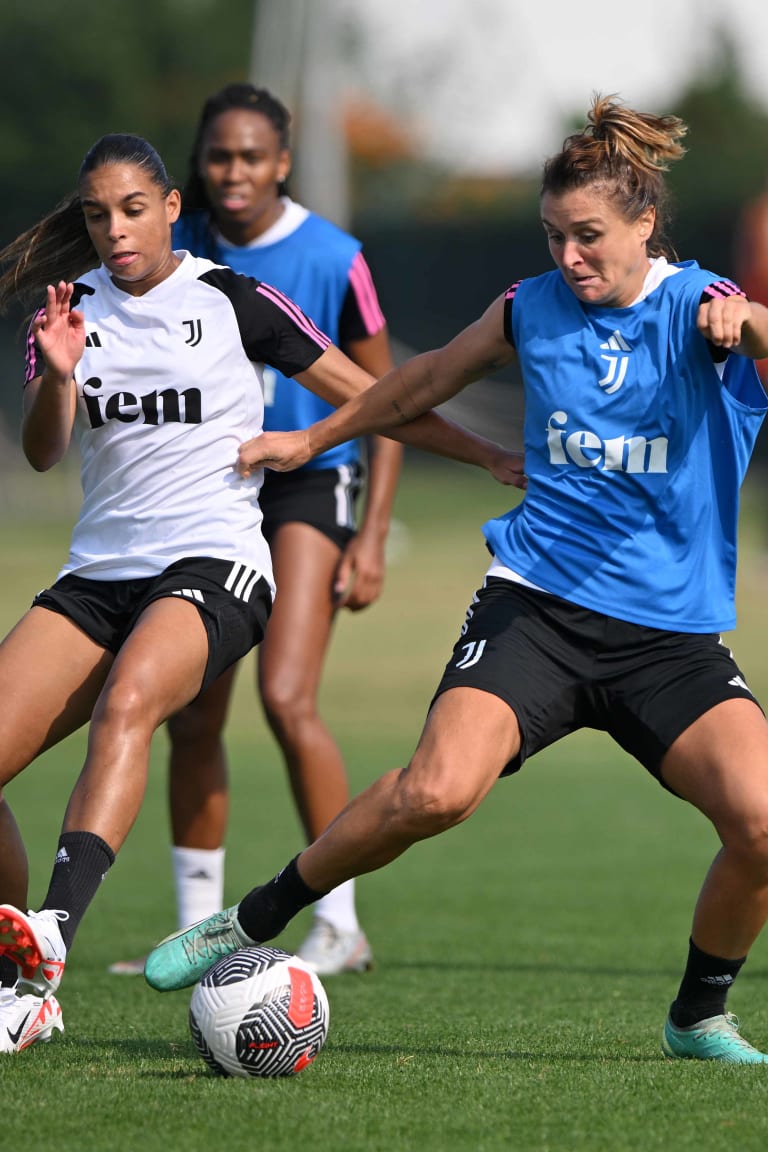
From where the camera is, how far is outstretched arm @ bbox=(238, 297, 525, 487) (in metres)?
4.73

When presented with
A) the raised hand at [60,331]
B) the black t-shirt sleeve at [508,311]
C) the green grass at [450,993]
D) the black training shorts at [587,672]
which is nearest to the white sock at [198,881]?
the green grass at [450,993]

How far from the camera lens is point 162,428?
4.84 metres

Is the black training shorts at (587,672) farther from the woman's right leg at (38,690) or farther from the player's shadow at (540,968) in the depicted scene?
the player's shadow at (540,968)

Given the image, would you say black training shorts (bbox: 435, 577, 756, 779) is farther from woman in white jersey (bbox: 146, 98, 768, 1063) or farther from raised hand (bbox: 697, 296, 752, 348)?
raised hand (bbox: 697, 296, 752, 348)

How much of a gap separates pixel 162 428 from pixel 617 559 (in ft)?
4.54

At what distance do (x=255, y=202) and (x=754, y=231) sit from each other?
1515 cm

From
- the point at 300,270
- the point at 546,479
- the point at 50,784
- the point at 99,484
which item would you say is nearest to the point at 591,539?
the point at 546,479

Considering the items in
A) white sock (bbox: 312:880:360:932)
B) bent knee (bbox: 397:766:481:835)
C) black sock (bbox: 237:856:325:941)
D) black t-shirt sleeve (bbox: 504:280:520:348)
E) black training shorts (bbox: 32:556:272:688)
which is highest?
black t-shirt sleeve (bbox: 504:280:520:348)

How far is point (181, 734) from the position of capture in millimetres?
6234

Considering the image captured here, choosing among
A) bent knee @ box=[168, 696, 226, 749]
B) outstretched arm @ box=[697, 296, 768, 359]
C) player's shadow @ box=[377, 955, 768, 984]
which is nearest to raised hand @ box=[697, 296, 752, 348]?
outstretched arm @ box=[697, 296, 768, 359]

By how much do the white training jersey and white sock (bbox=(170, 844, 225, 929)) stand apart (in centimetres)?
180

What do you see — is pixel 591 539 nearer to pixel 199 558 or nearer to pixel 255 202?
pixel 199 558

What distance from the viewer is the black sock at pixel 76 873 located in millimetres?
4273

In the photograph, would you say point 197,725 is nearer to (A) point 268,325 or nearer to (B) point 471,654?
(A) point 268,325
